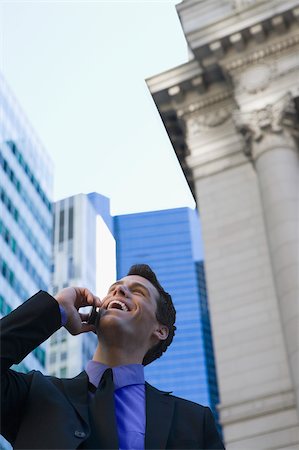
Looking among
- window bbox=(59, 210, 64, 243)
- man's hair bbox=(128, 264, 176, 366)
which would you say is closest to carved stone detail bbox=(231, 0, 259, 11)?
man's hair bbox=(128, 264, 176, 366)

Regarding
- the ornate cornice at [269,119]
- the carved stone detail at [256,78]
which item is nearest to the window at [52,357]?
the carved stone detail at [256,78]

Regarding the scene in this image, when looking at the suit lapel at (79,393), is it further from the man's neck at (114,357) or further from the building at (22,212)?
the building at (22,212)

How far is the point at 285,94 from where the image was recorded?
61.8ft

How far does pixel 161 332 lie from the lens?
3885mm

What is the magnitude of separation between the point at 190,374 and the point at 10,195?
71.5m

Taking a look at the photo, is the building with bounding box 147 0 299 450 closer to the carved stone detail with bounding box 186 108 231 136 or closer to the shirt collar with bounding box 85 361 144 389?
the carved stone detail with bounding box 186 108 231 136

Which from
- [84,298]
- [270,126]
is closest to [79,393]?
[84,298]

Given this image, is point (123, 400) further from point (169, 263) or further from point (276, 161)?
point (169, 263)

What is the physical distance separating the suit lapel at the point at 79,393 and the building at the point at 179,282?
349 ft

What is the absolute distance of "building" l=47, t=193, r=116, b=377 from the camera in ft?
287

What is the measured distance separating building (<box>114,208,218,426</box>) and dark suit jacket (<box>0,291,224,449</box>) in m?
106

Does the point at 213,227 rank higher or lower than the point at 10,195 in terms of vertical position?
higher

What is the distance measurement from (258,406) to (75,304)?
41.2 feet

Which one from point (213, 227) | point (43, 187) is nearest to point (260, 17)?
point (213, 227)
